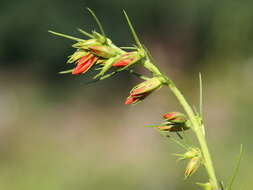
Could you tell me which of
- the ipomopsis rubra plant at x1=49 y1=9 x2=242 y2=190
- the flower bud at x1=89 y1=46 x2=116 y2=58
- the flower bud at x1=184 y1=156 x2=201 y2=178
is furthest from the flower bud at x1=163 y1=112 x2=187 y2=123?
the flower bud at x1=89 y1=46 x2=116 y2=58

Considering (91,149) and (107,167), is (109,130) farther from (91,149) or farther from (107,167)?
(107,167)

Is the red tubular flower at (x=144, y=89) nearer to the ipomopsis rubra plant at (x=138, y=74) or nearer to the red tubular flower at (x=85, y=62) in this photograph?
the ipomopsis rubra plant at (x=138, y=74)

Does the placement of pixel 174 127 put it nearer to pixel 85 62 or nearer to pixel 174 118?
pixel 174 118

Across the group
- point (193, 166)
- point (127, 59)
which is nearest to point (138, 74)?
point (127, 59)

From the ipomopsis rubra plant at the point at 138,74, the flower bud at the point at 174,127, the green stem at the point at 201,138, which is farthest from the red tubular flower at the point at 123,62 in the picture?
the flower bud at the point at 174,127

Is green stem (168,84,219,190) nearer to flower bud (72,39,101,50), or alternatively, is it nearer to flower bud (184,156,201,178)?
flower bud (184,156,201,178)

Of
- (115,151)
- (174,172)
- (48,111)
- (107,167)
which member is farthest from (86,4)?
Answer: (174,172)
